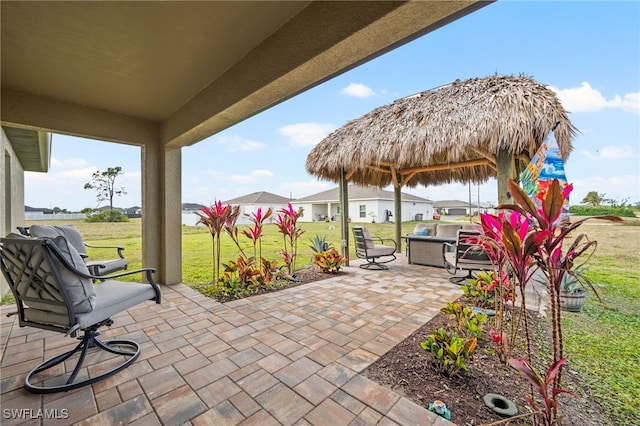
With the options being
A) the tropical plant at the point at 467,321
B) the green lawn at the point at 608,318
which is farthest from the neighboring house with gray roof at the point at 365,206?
the tropical plant at the point at 467,321

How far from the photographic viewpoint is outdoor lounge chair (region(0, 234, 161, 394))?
171 centimetres

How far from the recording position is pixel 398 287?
4344mm

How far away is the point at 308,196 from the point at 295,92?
77.7 feet

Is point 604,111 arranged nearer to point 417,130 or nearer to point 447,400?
point 417,130

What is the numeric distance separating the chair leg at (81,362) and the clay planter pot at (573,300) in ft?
16.0

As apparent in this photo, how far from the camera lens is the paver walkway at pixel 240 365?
1.59 m

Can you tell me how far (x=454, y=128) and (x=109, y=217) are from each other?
7.44m

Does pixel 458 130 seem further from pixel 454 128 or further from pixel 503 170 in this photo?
pixel 503 170

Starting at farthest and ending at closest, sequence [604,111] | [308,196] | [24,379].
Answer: [308,196] < [604,111] < [24,379]

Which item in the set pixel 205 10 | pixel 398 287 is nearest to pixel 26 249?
pixel 205 10

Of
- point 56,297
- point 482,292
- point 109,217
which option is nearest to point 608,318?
point 482,292

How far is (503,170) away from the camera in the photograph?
4.51 meters

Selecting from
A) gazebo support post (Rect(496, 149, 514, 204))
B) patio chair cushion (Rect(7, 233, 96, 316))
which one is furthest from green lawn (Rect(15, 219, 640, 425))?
patio chair cushion (Rect(7, 233, 96, 316))

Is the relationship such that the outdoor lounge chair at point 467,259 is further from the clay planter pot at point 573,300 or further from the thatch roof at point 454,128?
the thatch roof at point 454,128
